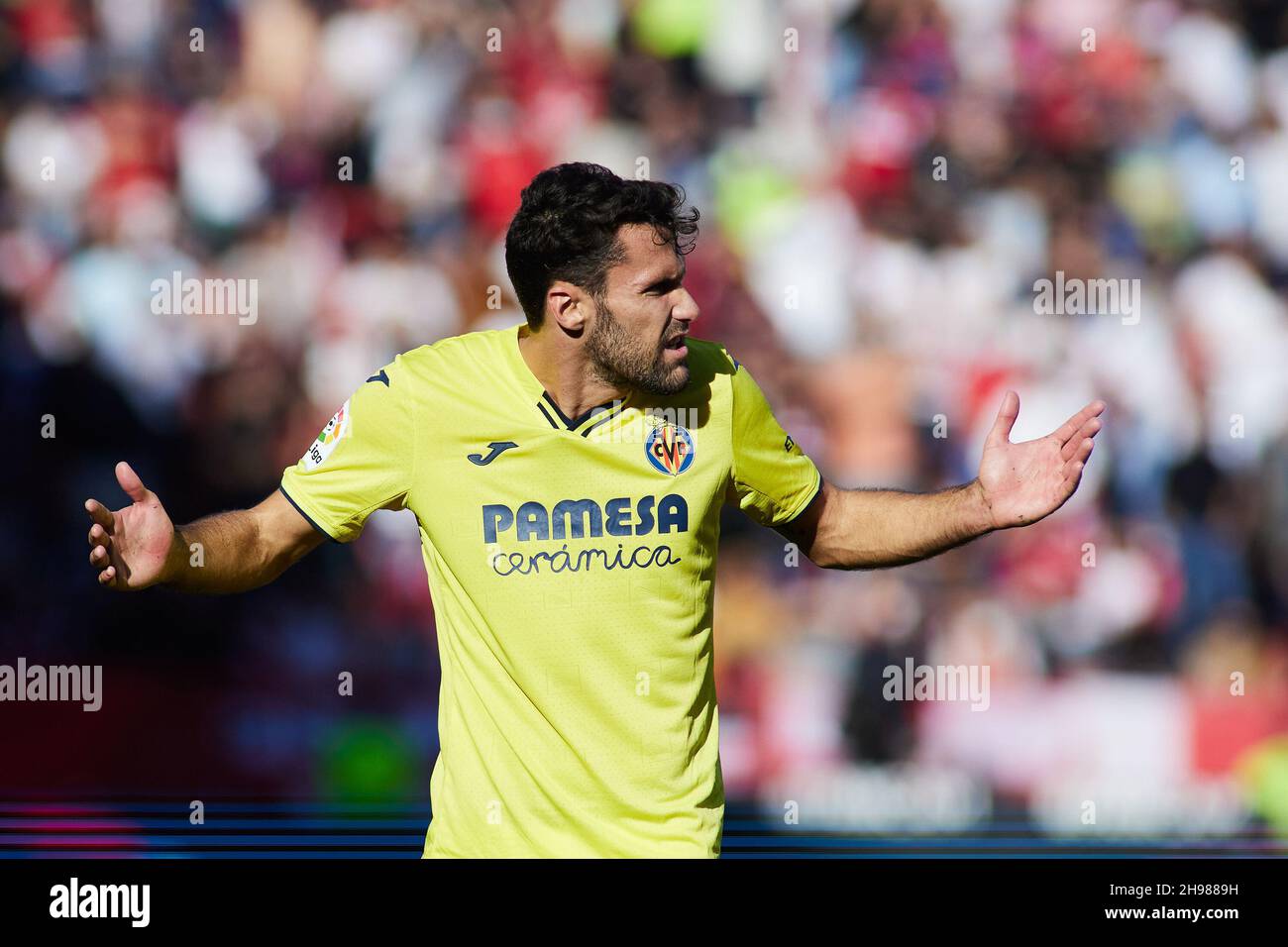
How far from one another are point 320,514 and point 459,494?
0.30 m

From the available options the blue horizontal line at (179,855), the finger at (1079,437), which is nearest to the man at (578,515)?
the finger at (1079,437)

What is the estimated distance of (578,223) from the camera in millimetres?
3293

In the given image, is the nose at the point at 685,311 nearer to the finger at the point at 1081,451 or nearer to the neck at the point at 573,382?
the neck at the point at 573,382

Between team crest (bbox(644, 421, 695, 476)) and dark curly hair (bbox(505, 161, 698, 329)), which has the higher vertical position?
dark curly hair (bbox(505, 161, 698, 329))

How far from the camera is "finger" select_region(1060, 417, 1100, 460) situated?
3.31 m

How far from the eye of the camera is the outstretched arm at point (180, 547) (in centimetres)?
297

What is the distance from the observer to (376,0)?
21.3ft

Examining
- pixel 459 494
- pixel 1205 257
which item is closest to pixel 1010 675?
pixel 1205 257

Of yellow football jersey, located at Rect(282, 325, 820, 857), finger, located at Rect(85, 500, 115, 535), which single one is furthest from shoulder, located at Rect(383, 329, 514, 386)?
finger, located at Rect(85, 500, 115, 535)

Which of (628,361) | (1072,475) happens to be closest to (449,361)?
(628,361)

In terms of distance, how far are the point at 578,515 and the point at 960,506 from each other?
87 cm

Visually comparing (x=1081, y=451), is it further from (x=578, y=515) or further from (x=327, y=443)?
(x=327, y=443)

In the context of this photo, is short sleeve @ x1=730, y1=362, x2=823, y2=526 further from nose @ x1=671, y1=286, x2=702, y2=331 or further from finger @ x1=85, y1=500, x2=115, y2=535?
finger @ x1=85, y1=500, x2=115, y2=535

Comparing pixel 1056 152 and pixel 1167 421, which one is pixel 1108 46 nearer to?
pixel 1056 152
